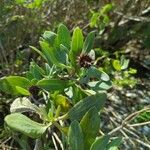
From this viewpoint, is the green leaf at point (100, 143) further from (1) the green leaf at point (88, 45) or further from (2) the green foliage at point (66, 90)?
(1) the green leaf at point (88, 45)

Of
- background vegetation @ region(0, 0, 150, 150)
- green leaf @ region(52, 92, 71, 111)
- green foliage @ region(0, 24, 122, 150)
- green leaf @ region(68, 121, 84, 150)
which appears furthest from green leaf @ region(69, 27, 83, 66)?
background vegetation @ region(0, 0, 150, 150)

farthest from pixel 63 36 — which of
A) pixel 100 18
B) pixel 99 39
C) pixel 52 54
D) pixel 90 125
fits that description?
pixel 99 39

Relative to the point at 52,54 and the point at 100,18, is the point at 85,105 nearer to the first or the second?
the point at 52,54

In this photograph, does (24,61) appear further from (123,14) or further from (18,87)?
(18,87)

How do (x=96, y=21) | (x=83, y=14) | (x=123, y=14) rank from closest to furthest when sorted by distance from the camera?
1. (x=96, y=21)
2. (x=83, y=14)
3. (x=123, y=14)

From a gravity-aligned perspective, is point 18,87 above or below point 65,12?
above

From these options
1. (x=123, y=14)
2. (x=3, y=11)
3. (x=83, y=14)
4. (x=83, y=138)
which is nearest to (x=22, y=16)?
(x=3, y=11)

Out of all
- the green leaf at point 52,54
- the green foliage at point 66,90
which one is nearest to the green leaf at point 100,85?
the green foliage at point 66,90
